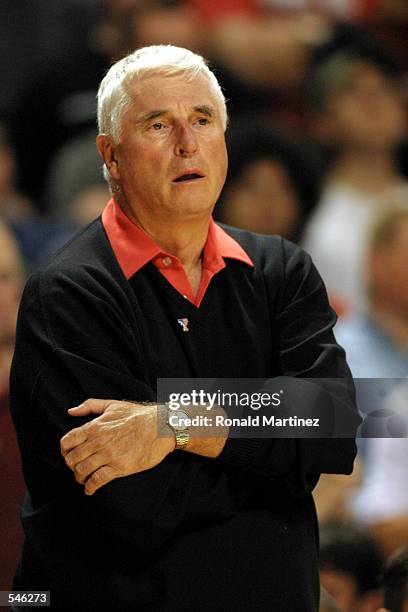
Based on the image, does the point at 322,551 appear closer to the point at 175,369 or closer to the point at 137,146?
the point at 175,369

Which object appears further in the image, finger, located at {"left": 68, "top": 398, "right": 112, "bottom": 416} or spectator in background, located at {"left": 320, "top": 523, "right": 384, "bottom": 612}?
spectator in background, located at {"left": 320, "top": 523, "right": 384, "bottom": 612}

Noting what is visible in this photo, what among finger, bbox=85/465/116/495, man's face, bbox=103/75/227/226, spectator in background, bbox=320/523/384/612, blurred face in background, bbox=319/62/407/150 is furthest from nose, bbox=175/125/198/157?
blurred face in background, bbox=319/62/407/150

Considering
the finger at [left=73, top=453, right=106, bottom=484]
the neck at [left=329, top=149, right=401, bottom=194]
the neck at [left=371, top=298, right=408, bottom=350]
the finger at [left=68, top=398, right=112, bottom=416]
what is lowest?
the finger at [left=73, top=453, right=106, bottom=484]

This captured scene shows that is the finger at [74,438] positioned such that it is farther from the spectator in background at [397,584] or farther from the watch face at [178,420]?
the spectator in background at [397,584]

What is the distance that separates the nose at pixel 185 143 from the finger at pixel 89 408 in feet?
1.66

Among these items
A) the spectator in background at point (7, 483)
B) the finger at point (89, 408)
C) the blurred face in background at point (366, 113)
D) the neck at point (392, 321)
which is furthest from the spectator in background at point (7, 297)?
the blurred face in background at point (366, 113)

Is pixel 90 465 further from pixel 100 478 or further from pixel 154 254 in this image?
pixel 154 254

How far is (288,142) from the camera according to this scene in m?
4.22

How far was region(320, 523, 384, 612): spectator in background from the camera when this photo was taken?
2.88 meters

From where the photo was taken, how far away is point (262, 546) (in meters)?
2.04

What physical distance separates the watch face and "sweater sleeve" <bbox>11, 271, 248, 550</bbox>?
0.24 ft

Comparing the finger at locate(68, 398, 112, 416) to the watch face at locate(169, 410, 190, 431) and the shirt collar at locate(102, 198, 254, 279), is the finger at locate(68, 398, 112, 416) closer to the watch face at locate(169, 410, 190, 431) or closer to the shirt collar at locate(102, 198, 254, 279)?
the watch face at locate(169, 410, 190, 431)

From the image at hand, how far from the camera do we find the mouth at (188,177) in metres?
2.08

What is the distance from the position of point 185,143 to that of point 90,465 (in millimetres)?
633
